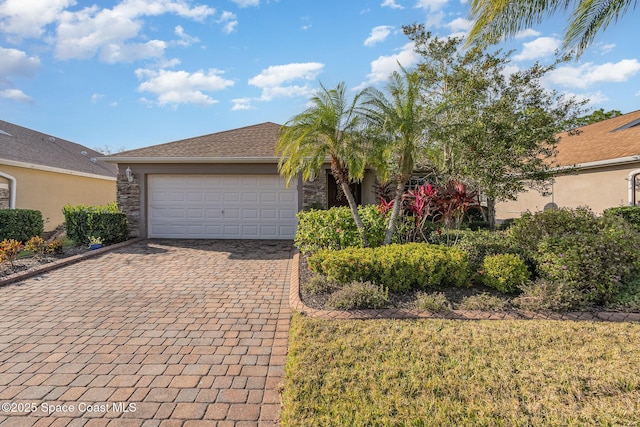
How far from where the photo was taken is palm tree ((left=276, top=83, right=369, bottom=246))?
5.85 metres

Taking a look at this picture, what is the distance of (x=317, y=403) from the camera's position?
2.38m

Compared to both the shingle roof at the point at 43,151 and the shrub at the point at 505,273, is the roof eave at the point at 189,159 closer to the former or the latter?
the shingle roof at the point at 43,151

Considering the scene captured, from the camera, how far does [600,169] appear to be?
10219 millimetres

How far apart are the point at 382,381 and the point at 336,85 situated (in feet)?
16.5

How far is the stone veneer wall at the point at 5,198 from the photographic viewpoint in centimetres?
1016

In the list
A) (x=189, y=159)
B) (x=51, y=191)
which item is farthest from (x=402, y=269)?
(x=51, y=191)

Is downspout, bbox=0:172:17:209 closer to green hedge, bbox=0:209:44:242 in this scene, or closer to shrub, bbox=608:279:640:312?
green hedge, bbox=0:209:44:242

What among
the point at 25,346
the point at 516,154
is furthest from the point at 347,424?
the point at 516,154

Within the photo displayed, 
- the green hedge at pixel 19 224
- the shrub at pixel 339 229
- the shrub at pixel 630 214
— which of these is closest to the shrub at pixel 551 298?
the shrub at pixel 339 229

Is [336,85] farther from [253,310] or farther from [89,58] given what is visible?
[89,58]

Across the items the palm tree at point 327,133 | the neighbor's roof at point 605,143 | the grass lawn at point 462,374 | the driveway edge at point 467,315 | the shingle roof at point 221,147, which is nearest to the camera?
the grass lawn at point 462,374

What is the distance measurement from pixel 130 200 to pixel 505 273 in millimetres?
10644

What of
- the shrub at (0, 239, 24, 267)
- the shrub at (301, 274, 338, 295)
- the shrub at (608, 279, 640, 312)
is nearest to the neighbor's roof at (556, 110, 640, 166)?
the shrub at (608, 279, 640, 312)

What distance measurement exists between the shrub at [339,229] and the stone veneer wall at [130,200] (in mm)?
6573
